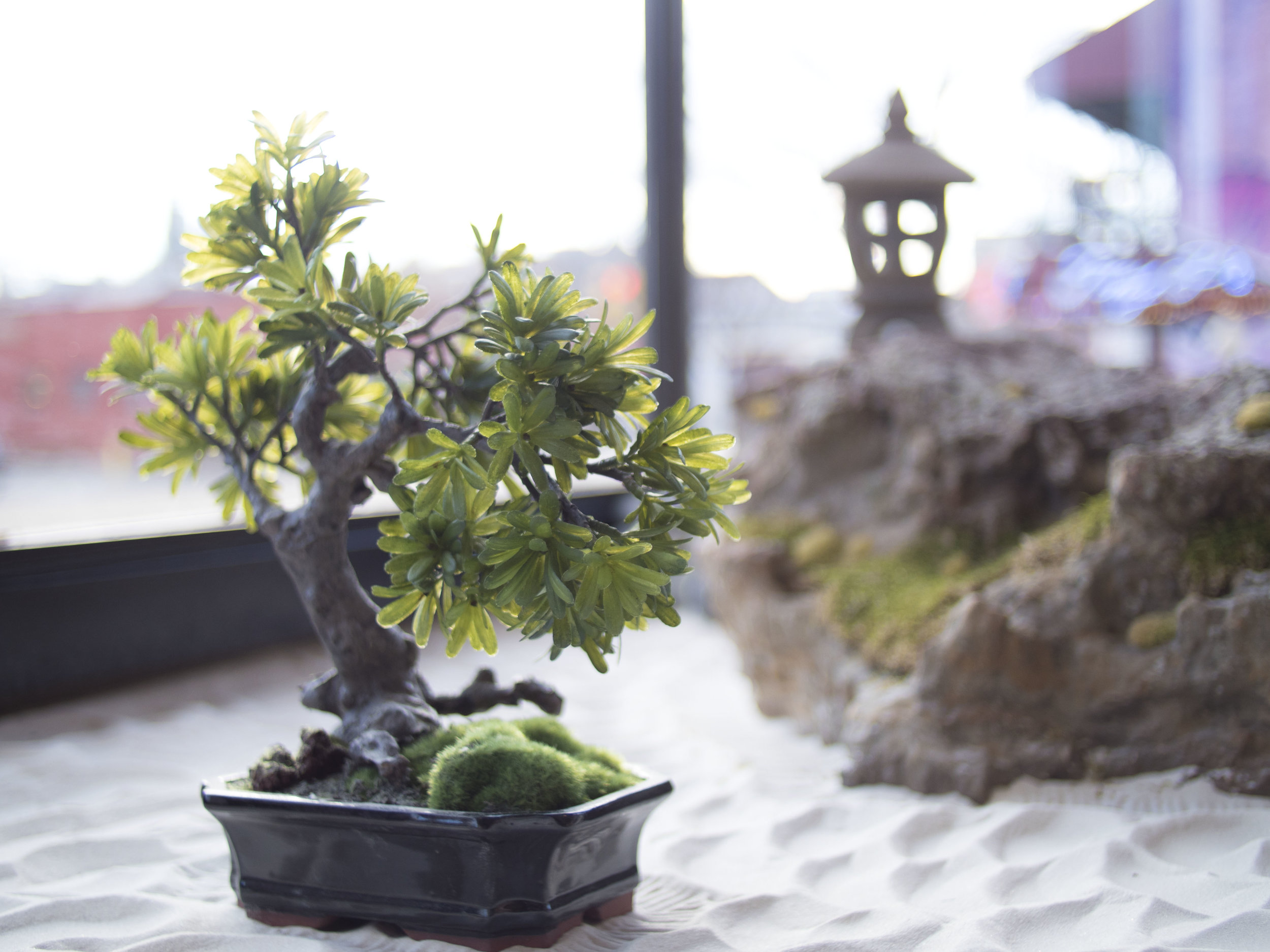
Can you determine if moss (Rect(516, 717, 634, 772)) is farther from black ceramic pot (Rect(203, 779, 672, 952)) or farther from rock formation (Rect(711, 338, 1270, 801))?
rock formation (Rect(711, 338, 1270, 801))

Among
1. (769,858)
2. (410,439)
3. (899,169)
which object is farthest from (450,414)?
(899,169)

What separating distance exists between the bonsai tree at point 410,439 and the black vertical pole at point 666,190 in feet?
7.97

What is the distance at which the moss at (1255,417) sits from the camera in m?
1.84

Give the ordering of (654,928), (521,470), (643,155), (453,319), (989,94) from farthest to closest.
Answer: (989,94) → (643,155) → (453,319) → (654,928) → (521,470)

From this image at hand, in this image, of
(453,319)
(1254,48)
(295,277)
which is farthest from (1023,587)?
(1254,48)

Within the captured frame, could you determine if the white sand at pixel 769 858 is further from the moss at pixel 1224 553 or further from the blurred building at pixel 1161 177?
the blurred building at pixel 1161 177

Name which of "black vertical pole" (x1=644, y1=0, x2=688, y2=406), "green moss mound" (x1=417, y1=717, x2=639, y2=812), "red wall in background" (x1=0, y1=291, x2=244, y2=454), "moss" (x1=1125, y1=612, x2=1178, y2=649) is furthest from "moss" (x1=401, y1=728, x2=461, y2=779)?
"black vertical pole" (x1=644, y1=0, x2=688, y2=406)

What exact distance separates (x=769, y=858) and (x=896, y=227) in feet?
6.14

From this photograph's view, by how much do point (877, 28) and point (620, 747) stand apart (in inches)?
127

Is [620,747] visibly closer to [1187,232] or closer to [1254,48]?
[1187,232]

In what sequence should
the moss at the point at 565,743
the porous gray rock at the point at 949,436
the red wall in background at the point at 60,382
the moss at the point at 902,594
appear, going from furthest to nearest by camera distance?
1. the red wall in background at the point at 60,382
2. the porous gray rock at the point at 949,436
3. the moss at the point at 902,594
4. the moss at the point at 565,743

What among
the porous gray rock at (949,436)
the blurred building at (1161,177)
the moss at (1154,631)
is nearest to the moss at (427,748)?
the moss at (1154,631)

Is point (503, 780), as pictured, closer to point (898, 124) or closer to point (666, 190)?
point (898, 124)

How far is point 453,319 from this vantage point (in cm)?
354
